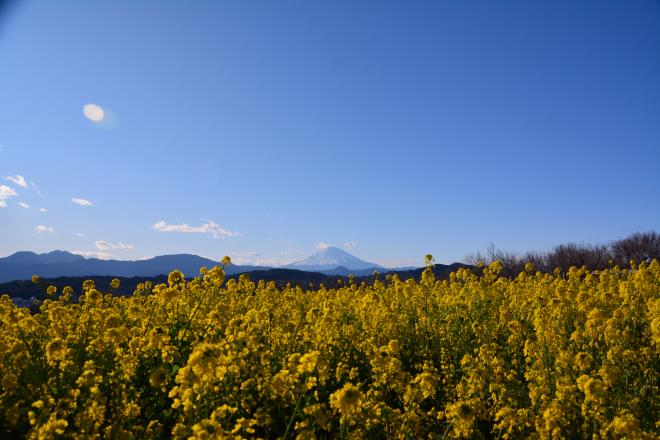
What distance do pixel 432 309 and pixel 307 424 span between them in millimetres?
5587

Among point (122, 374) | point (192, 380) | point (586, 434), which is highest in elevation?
point (192, 380)

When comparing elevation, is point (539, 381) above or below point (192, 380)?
below

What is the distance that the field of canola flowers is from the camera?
11.4 feet

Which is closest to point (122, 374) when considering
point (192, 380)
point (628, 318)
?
point (192, 380)

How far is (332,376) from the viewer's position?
5.36 metres

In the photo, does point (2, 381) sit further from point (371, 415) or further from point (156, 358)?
point (371, 415)

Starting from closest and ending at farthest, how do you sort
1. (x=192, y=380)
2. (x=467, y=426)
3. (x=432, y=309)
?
(x=192, y=380) < (x=467, y=426) < (x=432, y=309)

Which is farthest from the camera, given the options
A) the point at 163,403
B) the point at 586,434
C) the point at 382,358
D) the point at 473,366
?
the point at 473,366

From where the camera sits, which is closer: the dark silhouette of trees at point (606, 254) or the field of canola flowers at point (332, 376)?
the field of canola flowers at point (332, 376)

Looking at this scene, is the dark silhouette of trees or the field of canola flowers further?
the dark silhouette of trees

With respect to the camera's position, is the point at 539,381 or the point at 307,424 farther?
the point at 539,381

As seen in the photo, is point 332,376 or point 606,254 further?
point 606,254

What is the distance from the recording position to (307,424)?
3.28 m

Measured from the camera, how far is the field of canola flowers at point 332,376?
3.46m
